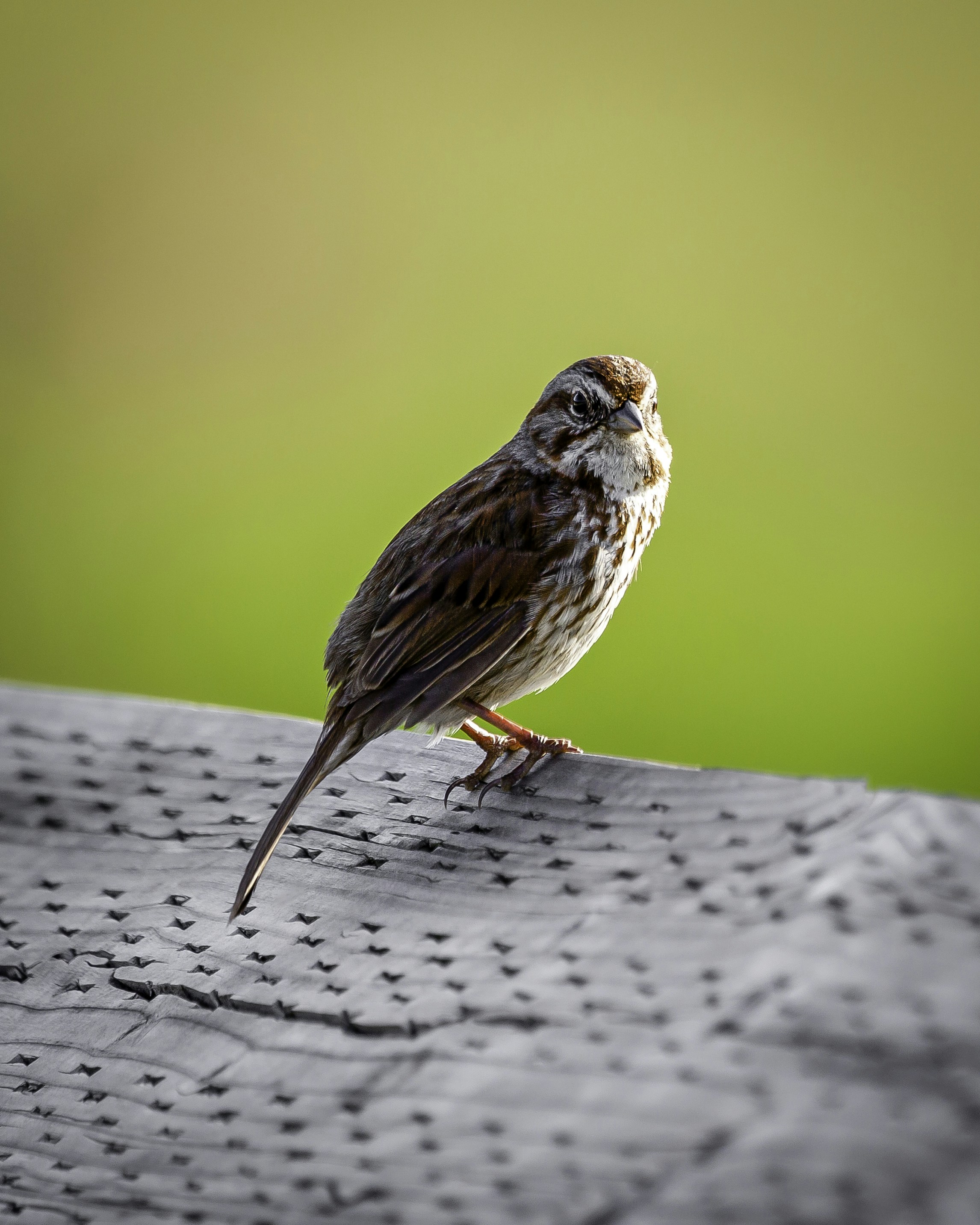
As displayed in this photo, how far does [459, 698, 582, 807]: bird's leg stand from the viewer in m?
2.27

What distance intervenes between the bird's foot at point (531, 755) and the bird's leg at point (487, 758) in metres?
0.03

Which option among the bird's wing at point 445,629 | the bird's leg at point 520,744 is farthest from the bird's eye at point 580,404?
the bird's leg at point 520,744

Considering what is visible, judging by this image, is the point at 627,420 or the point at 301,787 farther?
the point at 627,420

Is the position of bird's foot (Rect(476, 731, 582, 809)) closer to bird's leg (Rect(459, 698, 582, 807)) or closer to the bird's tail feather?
bird's leg (Rect(459, 698, 582, 807))

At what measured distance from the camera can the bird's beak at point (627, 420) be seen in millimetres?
3256

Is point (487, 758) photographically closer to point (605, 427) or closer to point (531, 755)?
point (531, 755)

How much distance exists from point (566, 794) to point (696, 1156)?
803mm

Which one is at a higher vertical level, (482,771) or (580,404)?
(580,404)

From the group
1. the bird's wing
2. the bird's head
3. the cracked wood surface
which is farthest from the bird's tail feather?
the bird's head

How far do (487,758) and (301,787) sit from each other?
0.32m

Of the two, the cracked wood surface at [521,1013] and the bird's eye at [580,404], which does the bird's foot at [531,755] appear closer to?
the cracked wood surface at [521,1013]

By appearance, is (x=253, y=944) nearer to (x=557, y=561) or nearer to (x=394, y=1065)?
(x=394, y=1065)

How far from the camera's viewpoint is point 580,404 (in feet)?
11.0

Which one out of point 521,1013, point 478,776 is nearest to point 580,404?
point 478,776
